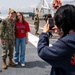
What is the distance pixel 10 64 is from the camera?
24.9ft

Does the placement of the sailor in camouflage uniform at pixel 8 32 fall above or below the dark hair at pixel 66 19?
below

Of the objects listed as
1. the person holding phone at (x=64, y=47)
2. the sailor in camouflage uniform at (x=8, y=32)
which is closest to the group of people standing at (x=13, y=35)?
the sailor in camouflage uniform at (x=8, y=32)

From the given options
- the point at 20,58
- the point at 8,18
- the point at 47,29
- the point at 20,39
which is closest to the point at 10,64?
the point at 20,58

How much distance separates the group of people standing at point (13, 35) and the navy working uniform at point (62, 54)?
16.8ft

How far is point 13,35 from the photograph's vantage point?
716cm

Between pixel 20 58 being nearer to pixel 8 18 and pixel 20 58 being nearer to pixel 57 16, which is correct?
pixel 8 18

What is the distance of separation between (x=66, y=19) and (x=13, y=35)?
5415 mm

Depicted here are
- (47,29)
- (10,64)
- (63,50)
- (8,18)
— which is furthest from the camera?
(10,64)

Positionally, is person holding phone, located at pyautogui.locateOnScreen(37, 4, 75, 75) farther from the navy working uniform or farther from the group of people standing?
the group of people standing

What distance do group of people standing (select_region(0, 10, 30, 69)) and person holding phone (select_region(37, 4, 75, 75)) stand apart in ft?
16.8

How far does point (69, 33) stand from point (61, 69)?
0.97 feet

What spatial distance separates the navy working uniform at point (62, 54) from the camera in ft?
5.91

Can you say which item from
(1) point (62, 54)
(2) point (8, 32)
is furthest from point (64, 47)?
(2) point (8, 32)

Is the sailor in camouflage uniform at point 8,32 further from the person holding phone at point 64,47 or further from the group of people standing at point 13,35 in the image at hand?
the person holding phone at point 64,47
